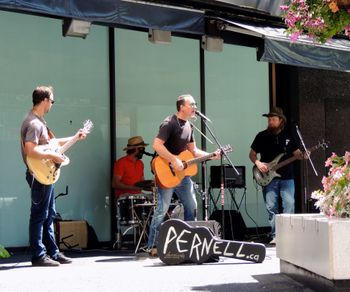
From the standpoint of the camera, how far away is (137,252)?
8.27 m

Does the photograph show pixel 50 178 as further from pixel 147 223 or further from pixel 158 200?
pixel 147 223

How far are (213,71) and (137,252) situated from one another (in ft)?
12.6

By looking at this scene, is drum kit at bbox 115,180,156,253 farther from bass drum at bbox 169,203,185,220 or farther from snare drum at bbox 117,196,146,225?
bass drum at bbox 169,203,185,220

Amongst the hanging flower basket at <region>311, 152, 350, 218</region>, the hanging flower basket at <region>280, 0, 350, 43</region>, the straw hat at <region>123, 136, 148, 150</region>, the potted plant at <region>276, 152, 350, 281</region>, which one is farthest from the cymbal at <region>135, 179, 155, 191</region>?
the hanging flower basket at <region>311, 152, 350, 218</region>

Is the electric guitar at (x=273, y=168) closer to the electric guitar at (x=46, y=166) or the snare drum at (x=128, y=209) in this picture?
the snare drum at (x=128, y=209)

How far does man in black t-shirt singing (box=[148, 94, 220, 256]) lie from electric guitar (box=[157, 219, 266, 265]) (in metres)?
0.99

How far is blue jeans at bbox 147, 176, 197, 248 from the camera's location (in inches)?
291

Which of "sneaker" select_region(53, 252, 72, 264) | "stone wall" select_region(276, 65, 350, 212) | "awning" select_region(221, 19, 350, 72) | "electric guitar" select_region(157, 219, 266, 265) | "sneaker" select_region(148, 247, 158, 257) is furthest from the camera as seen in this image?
"stone wall" select_region(276, 65, 350, 212)

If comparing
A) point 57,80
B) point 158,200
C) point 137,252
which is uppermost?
point 57,80

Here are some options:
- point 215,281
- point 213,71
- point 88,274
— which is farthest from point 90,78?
point 215,281

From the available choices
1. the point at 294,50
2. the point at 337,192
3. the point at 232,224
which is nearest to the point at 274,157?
the point at 232,224

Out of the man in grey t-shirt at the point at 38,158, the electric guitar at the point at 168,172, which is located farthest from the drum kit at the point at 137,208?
the man in grey t-shirt at the point at 38,158

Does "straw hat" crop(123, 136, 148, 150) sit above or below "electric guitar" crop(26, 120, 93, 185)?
above

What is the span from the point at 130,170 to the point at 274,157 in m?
2.05
